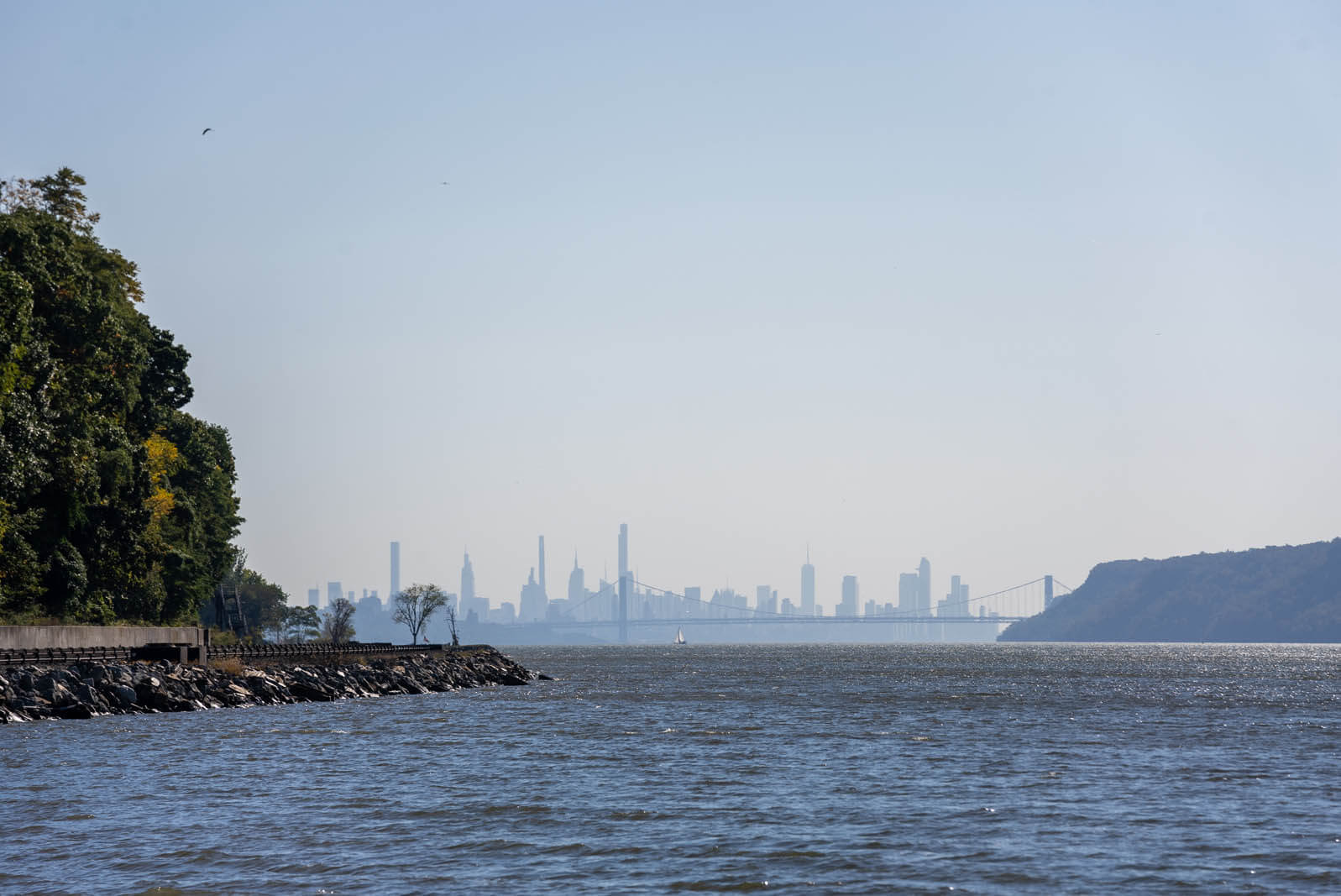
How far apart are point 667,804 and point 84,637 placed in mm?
36908

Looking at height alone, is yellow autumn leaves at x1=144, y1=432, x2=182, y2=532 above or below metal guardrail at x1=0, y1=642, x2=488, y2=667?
above

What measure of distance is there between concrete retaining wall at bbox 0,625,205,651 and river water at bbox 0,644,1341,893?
743 cm

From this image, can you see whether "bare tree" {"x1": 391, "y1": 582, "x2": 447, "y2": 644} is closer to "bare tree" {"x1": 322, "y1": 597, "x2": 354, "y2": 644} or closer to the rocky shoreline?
"bare tree" {"x1": 322, "y1": 597, "x2": 354, "y2": 644}

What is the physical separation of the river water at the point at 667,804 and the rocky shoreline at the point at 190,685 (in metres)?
2.23

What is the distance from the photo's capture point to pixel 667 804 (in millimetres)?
26922

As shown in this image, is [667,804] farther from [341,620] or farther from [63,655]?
[341,620]

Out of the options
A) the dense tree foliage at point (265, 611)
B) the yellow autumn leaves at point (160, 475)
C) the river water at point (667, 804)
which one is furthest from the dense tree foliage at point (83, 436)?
the dense tree foliage at point (265, 611)

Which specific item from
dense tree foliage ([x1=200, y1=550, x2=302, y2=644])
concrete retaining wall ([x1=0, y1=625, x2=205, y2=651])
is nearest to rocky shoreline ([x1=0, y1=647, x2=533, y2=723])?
concrete retaining wall ([x1=0, y1=625, x2=205, y2=651])

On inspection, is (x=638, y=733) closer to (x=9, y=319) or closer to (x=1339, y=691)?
(x=9, y=319)

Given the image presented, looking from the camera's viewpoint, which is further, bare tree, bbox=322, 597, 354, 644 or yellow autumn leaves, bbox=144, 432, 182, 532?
bare tree, bbox=322, 597, 354, 644

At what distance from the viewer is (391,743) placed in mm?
39688

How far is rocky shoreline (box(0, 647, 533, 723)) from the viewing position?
149 feet

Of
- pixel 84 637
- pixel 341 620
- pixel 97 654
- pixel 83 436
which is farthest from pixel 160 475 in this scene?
pixel 341 620

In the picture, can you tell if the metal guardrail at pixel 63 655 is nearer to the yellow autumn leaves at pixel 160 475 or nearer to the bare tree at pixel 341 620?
the yellow autumn leaves at pixel 160 475
